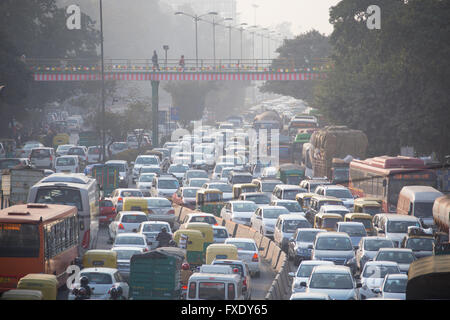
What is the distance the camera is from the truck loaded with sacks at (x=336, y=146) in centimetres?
5231

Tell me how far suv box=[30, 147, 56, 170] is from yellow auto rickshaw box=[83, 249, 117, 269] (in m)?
33.5

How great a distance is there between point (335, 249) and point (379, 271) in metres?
4.05

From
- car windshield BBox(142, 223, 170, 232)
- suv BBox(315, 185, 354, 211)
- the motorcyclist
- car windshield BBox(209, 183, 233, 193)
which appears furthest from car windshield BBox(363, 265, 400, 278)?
car windshield BBox(209, 183, 233, 193)

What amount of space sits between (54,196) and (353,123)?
39.9 metres

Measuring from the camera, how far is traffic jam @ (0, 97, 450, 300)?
20047mm

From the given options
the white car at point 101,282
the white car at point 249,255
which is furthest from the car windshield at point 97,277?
the white car at point 249,255

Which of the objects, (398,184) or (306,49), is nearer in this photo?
(398,184)

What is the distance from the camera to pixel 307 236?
2830cm

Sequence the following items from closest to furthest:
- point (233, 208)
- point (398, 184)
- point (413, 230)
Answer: point (413, 230) < point (233, 208) < point (398, 184)

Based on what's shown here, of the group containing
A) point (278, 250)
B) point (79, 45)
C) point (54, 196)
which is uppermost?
point (79, 45)

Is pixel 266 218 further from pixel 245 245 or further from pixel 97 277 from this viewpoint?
pixel 97 277

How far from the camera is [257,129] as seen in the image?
87.7 m
